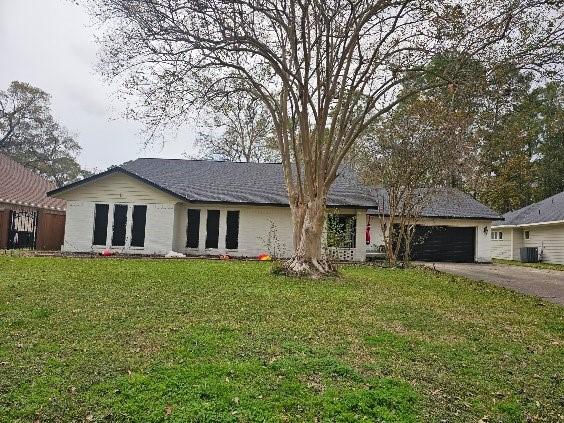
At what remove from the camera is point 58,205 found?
2486cm

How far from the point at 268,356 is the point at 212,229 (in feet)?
50.9

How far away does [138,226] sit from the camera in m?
18.8

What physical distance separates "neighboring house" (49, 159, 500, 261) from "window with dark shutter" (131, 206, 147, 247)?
0.5 inches

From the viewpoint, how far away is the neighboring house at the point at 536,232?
81.8ft

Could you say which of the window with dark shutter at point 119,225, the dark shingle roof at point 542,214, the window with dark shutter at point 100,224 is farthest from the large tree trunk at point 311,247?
the dark shingle roof at point 542,214

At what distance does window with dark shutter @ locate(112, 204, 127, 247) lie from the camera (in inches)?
737

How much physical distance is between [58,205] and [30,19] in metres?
16.4

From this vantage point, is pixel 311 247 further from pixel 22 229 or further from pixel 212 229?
pixel 22 229

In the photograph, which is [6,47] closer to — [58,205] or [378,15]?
[378,15]

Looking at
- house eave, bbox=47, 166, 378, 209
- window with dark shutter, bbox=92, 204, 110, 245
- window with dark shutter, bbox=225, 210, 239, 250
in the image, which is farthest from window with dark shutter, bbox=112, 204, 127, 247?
window with dark shutter, bbox=225, 210, 239, 250

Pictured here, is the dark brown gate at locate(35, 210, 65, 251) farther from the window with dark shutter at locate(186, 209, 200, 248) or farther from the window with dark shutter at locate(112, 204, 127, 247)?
the window with dark shutter at locate(186, 209, 200, 248)

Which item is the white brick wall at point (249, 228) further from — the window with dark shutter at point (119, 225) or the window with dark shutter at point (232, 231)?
the window with dark shutter at point (119, 225)

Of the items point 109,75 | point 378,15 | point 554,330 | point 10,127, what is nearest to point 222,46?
point 109,75

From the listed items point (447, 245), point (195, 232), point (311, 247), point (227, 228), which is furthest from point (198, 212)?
point (447, 245)
